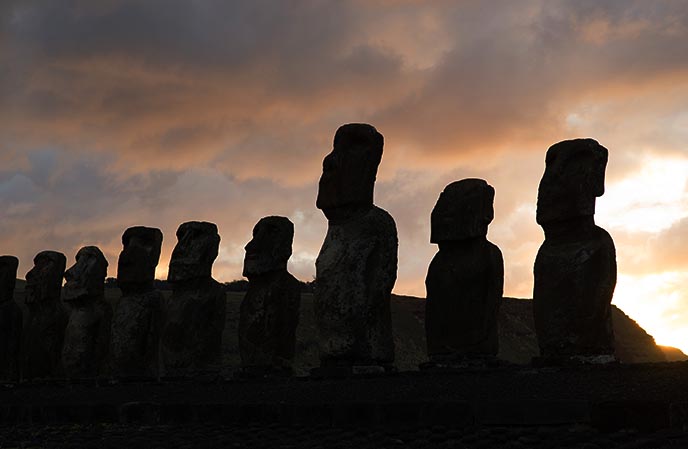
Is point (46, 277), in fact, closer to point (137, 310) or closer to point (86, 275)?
point (86, 275)

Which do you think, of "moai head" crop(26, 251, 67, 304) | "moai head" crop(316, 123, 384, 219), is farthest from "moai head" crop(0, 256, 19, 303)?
"moai head" crop(316, 123, 384, 219)

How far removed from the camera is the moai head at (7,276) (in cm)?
2006

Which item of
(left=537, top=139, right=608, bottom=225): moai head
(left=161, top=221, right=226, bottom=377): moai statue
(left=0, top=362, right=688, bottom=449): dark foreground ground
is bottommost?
(left=0, top=362, right=688, bottom=449): dark foreground ground

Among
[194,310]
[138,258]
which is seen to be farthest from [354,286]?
[138,258]

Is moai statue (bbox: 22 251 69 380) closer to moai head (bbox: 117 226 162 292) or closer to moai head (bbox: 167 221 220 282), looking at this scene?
moai head (bbox: 117 226 162 292)

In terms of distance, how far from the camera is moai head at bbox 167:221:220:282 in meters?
15.6

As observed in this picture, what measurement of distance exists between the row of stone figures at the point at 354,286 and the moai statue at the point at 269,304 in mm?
17

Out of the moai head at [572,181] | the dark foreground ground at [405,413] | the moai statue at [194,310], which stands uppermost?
the moai head at [572,181]

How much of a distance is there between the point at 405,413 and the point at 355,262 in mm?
3939

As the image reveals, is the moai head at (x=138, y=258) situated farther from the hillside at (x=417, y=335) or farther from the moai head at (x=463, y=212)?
the hillside at (x=417, y=335)

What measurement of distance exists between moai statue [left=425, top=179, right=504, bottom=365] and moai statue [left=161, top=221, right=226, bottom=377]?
4.45 metres

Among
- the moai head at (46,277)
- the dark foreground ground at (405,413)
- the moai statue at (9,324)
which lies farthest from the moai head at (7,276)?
the dark foreground ground at (405,413)

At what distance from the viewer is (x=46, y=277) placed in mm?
18672

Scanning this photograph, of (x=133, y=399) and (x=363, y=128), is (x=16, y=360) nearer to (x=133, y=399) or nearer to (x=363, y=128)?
A: (x=133, y=399)
